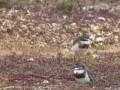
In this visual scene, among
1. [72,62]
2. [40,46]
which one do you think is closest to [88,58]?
[72,62]

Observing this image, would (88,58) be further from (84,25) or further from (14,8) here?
(14,8)

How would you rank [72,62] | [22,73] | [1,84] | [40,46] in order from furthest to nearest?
[40,46]
[72,62]
[22,73]
[1,84]

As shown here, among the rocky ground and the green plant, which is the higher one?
Result: the green plant

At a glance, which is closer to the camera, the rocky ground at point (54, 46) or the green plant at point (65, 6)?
the rocky ground at point (54, 46)

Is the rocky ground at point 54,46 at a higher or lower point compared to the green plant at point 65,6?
lower

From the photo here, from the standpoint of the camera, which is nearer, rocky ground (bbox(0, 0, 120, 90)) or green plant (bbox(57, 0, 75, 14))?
rocky ground (bbox(0, 0, 120, 90))

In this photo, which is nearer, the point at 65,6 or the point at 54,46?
the point at 54,46

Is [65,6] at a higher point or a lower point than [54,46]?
higher

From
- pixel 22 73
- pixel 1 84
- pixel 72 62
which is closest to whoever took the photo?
pixel 1 84
